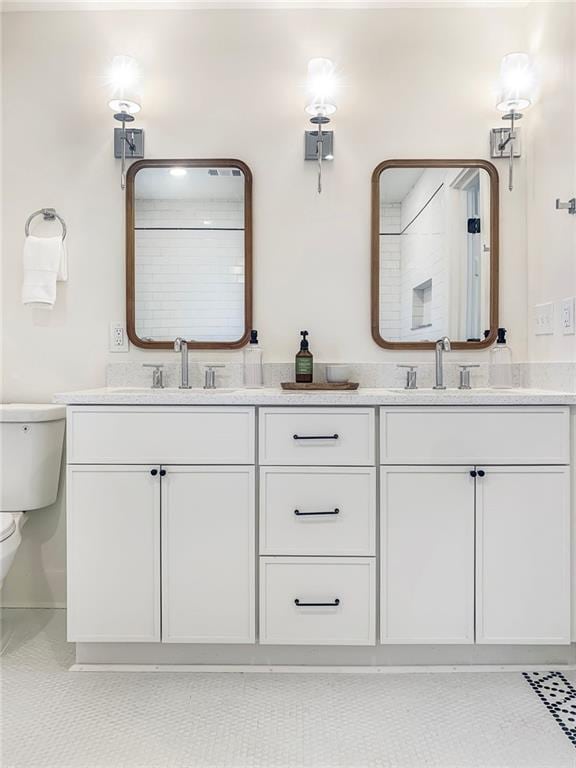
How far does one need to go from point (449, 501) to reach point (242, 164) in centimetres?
152

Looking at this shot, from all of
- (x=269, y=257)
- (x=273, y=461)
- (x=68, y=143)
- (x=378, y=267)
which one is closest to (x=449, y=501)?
(x=273, y=461)

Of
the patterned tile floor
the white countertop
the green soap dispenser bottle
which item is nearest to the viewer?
the patterned tile floor

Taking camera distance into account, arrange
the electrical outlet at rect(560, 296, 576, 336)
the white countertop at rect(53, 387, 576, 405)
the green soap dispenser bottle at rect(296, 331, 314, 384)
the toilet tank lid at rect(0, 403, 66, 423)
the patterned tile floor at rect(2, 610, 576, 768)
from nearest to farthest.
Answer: the patterned tile floor at rect(2, 610, 576, 768) → the white countertop at rect(53, 387, 576, 405) → the electrical outlet at rect(560, 296, 576, 336) → the toilet tank lid at rect(0, 403, 66, 423) → the green soap dispenser bottle at rect(296, 331, 314, 384)

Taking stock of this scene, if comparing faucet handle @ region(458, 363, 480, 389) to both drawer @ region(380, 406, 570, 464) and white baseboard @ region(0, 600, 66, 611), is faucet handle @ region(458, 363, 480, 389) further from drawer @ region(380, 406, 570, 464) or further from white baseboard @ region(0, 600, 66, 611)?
white baseboard @ region(0, 600, 66, 611)

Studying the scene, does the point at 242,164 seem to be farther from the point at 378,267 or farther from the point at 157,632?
the point at 157,632

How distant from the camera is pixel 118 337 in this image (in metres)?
2.30

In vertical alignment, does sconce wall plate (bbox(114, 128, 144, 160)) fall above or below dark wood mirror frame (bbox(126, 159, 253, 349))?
above

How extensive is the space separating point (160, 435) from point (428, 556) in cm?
94

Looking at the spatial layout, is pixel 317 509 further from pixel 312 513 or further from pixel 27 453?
pixel 27 453

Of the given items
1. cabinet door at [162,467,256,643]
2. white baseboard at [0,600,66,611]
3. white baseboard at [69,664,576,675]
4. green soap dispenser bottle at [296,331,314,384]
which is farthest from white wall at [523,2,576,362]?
white baseboard at [0,600,66,611]

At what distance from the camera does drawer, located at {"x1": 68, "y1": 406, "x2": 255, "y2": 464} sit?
1781mm

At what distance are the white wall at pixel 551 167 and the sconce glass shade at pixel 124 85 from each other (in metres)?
1.56

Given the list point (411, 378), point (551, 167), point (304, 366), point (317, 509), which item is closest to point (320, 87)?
point (551, 167)

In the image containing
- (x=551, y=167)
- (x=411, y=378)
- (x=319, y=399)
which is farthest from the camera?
(x=411, y=378)
